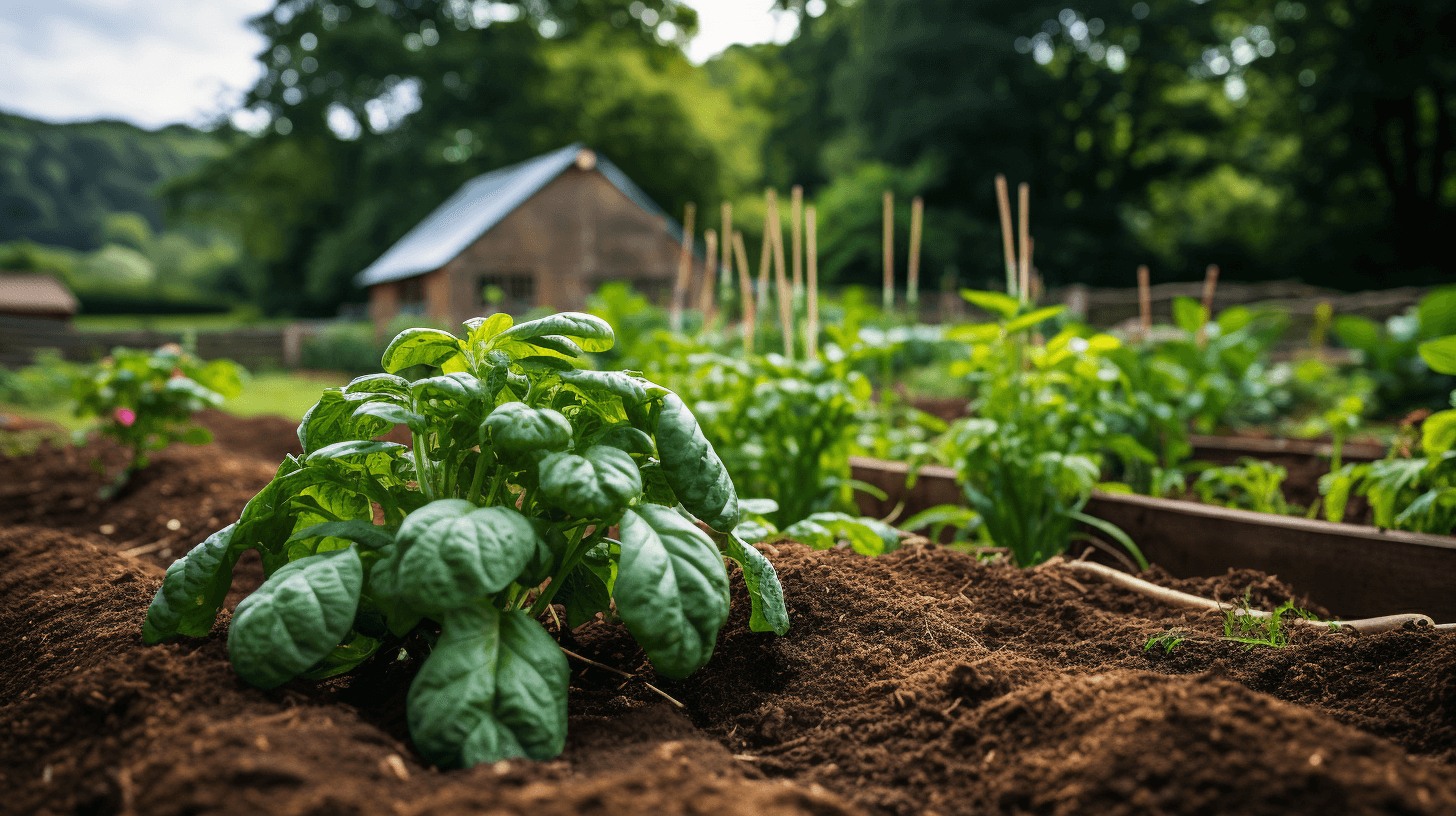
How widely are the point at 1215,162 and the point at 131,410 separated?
26925 mm

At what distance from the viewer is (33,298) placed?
1961 centimetres

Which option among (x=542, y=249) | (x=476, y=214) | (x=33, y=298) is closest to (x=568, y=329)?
(x=542, y=249)

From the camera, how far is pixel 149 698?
1.06 metres

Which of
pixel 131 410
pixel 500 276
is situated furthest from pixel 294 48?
pixel 131 410

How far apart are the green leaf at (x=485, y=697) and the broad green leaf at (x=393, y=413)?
11.5 inches

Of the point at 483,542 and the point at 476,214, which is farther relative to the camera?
the point at 476,214

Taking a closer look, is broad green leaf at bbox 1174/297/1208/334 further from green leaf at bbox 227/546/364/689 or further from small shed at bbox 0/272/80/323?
small shed at bbox 0/272/80/323

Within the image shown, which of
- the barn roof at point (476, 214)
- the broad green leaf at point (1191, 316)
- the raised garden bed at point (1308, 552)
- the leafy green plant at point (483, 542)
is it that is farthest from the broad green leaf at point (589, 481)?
the barn roof at point (476, 214)

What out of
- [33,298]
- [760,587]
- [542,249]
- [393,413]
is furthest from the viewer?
[33,298]

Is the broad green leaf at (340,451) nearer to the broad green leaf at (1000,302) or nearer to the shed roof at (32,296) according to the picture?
the broad green leaf at (1000,302)

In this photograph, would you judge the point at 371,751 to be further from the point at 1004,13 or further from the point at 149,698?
the point at 1004,13

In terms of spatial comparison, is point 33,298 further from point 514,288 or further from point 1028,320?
point 1028,320

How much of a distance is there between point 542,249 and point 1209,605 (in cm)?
1594

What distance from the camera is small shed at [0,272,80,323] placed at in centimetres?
1836
